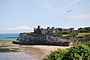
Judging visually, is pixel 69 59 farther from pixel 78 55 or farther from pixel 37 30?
pixel 37 30

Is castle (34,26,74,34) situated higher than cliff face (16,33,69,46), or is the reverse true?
castle (34,26,74,34)

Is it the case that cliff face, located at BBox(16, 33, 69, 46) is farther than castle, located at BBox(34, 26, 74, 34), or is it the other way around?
castle, located at BBox(34, 26, 74, 34)

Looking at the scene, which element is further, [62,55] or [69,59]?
[62,55]

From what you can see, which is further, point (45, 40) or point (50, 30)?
point (50, 30)

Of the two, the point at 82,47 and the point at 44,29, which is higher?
the point at 44,29

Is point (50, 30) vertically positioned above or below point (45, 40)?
above

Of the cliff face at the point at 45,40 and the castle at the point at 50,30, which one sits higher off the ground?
the castle at the point at 50,30

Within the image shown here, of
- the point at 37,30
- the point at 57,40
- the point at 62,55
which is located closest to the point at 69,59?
the point at 62,55

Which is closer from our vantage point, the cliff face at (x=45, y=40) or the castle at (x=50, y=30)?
the cliff face at (x=45, y=40)

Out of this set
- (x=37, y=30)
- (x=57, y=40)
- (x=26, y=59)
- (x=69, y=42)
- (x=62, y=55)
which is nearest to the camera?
(x=62, y=55)

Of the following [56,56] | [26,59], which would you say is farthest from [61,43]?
[56,56]

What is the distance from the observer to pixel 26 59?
4403cm

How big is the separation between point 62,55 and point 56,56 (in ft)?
2.85

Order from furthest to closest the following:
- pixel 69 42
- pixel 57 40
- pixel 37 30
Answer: pixel 37 30 → pixel 57 40 → pixel 69 42
